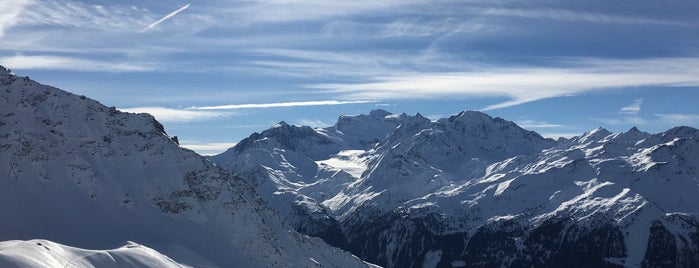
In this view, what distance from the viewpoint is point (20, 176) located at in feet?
533

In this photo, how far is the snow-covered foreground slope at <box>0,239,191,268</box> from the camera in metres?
107

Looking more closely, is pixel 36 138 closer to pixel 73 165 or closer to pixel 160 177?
pixel 73 165

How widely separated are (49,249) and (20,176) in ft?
151

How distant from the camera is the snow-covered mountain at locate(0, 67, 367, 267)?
15738 cm

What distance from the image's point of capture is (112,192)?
17538cm

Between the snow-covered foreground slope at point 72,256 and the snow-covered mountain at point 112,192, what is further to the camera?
the snow-covered mountain at point 112,192

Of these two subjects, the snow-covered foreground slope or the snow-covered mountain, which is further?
the snow-covered mountain

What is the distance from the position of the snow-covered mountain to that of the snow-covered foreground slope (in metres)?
1.70

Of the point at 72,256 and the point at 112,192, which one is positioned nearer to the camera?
the point at 72,256

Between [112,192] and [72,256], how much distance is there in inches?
1898

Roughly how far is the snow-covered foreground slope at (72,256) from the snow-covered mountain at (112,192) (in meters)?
1.70

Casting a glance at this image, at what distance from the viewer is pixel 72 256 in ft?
422

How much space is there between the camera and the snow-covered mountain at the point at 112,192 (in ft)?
516

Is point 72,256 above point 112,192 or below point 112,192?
below
